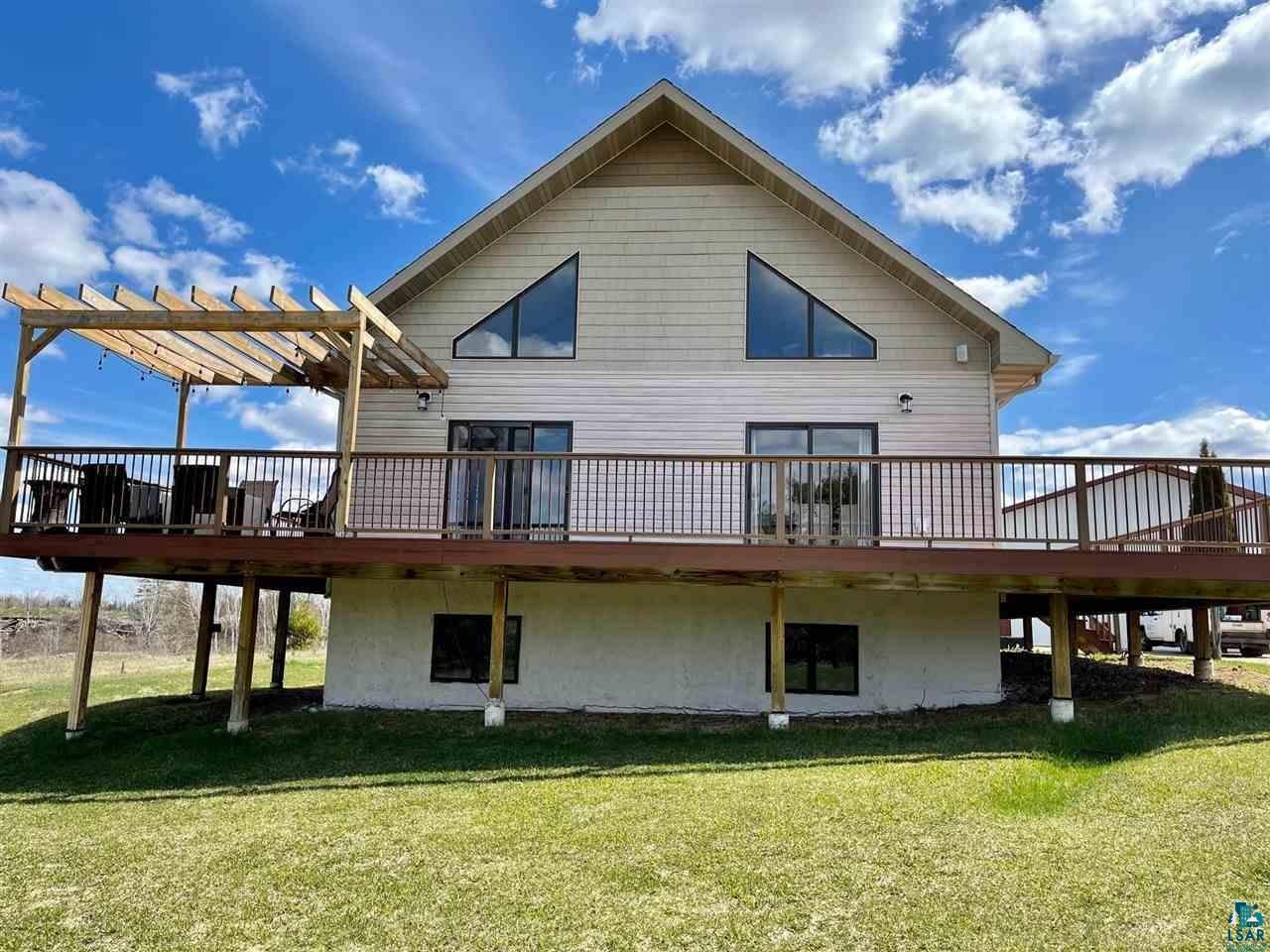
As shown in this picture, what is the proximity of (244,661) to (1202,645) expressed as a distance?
13168 mm

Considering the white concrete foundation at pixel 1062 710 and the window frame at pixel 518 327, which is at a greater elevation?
the window frame at pixel 518 327

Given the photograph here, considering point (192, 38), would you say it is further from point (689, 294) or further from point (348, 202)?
point (689, 294)

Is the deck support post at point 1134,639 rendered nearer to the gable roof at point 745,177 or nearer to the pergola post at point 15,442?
the gable roof at point 745,177

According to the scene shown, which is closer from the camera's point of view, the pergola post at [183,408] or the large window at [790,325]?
the large window at [790,325]

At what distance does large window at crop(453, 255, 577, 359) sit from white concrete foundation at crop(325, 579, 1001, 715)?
3298 mm

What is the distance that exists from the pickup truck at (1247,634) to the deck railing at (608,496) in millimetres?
12085

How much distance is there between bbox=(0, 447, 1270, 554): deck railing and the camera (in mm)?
9594

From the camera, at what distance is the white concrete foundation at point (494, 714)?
10.2 metres

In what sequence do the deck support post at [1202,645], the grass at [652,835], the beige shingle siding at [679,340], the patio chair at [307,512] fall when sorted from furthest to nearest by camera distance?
the deck support post at [1202,645] < the beige shingle siding at [679,340] < the patio chair at [307,512] < the grass at [652,835]

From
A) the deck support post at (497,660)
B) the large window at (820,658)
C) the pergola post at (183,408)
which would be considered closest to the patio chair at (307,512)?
the pergola post at (183,408)

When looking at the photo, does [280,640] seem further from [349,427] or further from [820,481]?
[820,481]

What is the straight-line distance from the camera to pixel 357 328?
9.52 metres

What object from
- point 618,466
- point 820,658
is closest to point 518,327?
point 618,466

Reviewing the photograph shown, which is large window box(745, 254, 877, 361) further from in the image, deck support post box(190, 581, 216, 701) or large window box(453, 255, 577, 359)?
deck support post box(190, 581, 216, 701)
